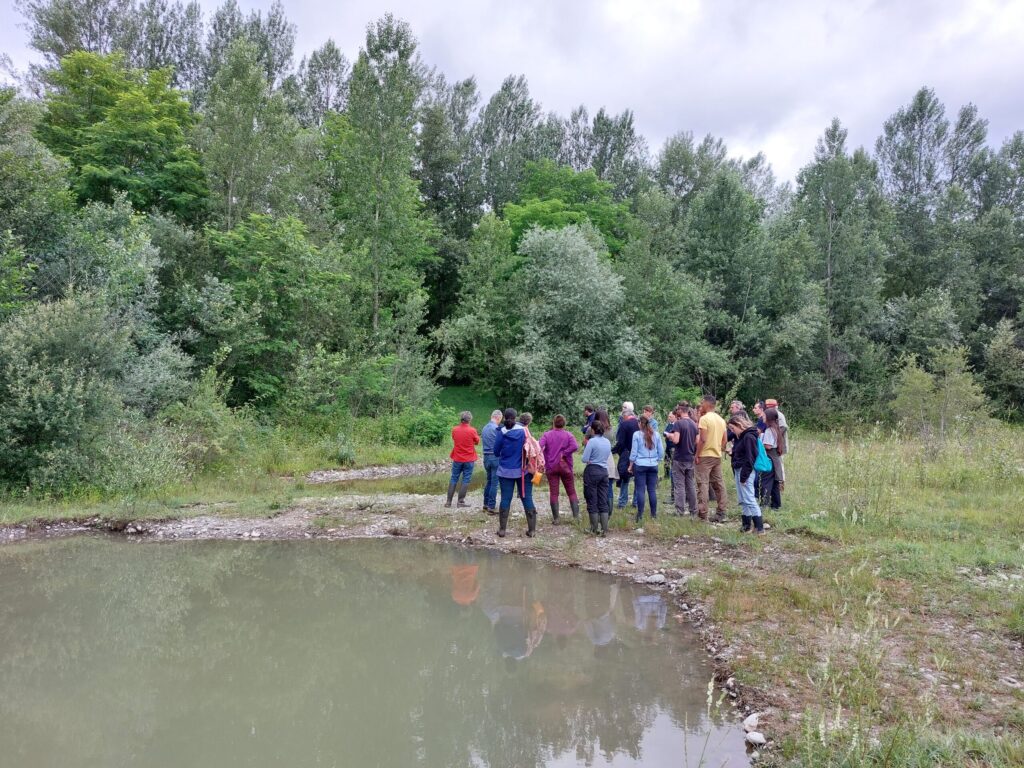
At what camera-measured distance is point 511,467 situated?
416 inches

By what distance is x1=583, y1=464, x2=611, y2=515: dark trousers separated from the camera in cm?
1052

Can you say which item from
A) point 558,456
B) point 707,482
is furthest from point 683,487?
point 558,456

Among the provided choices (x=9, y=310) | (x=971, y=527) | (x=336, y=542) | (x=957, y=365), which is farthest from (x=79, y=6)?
(x=957, y=365)

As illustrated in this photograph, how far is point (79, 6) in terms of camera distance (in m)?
32.9

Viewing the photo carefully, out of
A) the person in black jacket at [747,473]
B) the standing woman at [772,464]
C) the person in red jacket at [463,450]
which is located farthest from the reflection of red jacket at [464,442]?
the standing woman at [772,464]

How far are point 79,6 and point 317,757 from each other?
41108mm

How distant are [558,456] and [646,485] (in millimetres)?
1722

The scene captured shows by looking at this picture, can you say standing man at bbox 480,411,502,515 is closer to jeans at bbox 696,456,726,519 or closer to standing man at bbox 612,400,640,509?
standing man at bbox 612,400,640,509

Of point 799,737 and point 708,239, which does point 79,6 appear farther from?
point 799,737

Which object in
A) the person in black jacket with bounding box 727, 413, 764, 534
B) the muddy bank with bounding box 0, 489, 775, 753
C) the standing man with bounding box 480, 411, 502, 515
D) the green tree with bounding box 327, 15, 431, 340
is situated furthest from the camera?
the green tree with bounding box 327, 15, 431, 340

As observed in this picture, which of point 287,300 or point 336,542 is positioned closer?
point 336,542

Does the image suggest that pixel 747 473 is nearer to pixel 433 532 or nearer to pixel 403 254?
pixel 433 532

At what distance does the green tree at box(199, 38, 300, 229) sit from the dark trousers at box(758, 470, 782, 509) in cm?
2044

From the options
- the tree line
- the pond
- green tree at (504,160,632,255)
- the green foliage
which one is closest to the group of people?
the pond
